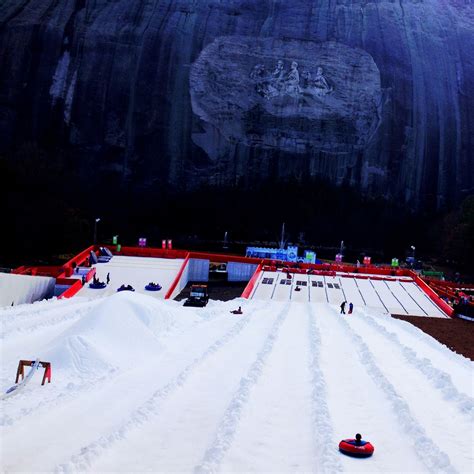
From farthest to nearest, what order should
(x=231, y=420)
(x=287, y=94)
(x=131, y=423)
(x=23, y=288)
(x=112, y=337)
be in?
(x=287, y=94) < (x=23, y=288) < (x=112, y=337) < (x=231, y=420) < (x=131, y=423)

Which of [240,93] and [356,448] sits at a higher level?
[240,93]

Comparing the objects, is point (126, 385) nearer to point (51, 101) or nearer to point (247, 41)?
point (51, 101)

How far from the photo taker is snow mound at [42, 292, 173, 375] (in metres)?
10.3

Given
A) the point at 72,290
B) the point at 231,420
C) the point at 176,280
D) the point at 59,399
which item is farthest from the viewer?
the point at 176,280

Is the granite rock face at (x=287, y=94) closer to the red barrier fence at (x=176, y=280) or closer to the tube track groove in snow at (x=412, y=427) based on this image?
the red barrier fence at (x=176, y=280)

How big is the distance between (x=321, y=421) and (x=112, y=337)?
5.62 metres

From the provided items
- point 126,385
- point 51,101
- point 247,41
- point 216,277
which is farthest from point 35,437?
point 247,41

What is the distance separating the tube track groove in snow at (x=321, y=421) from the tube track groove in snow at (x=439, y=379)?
2057mm

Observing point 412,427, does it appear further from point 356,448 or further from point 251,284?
point 251,284

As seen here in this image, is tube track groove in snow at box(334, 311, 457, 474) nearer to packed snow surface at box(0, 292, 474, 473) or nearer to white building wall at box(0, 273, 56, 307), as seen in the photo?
packed snow surface at box(0, 292, 474, 473)

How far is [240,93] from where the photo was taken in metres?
46.1

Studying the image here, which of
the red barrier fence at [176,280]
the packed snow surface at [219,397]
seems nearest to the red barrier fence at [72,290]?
the red barrier fence at [176,280]

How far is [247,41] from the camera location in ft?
154

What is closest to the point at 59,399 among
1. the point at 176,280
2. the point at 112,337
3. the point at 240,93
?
the point at 112,337
